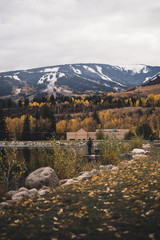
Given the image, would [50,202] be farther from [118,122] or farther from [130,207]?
[118,122]

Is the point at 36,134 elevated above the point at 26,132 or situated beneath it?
situated beneath

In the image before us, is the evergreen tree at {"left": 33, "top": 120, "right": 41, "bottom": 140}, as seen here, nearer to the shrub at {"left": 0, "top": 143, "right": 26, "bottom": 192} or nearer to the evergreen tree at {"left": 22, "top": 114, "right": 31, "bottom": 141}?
the evergreen tree at {"left": 22, "top": 114, "right": 31, "bottom": 141}

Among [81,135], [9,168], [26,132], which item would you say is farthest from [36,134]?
[9,168]

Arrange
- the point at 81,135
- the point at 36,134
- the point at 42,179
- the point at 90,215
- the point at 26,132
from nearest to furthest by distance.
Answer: the point at 90,215, the point at 42,179, the point at 81,135, the point at 36,134, the point at 26,132

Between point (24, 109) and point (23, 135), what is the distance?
46.1 meters

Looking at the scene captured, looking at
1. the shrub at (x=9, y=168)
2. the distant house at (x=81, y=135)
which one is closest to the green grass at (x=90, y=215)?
the shrub at (x=9, y=168)

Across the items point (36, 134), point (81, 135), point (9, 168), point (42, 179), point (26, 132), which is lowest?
point (81, 135)

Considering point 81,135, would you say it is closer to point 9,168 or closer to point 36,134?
point 36,134

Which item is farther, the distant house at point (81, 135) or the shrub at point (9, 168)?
the distant house at point (81, 135)

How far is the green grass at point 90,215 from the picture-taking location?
4.14m

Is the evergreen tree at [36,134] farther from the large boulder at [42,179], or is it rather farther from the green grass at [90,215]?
the green grass at [90,215]

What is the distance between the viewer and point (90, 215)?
5.04 meters

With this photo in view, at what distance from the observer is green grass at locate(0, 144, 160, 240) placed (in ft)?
13.6

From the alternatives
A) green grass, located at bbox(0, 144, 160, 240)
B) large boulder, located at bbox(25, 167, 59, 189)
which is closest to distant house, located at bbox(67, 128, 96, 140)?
large boulder, located at bbox(25, 167, 59, 189)
